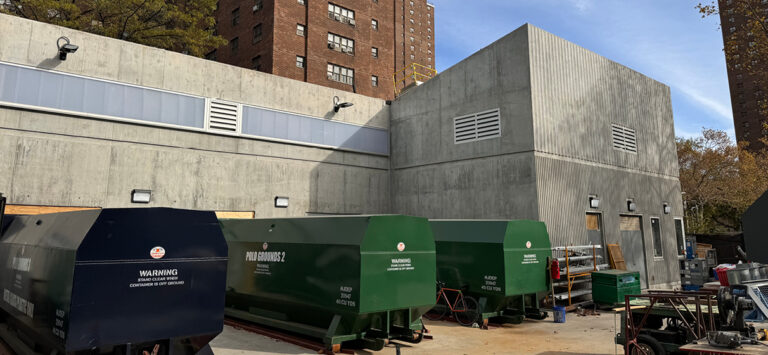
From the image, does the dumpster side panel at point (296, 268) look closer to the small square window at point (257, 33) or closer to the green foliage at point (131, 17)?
the green foliage at point (131, 17)

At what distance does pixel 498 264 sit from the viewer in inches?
483

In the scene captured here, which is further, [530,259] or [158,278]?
[530,259]

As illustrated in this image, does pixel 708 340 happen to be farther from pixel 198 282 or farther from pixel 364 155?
pixel 364 155

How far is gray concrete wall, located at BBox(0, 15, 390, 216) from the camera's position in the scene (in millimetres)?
14273

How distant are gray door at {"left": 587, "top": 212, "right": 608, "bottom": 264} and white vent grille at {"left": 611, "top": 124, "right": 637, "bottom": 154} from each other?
351 centimetres

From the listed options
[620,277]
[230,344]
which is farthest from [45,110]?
[620,277]

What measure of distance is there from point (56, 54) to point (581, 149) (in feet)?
60.2

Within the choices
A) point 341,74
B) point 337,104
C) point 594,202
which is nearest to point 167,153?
point 337,104

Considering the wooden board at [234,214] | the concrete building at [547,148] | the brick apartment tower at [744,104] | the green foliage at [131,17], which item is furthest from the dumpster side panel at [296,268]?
the brick apartment tower at [744,104]

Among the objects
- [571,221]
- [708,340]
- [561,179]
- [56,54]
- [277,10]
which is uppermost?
[277,10]

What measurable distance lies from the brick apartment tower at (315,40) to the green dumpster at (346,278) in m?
22.6

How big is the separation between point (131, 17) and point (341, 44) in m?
13.5

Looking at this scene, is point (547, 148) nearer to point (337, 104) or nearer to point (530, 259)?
point (530, 259)

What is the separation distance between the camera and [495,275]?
12.3m
